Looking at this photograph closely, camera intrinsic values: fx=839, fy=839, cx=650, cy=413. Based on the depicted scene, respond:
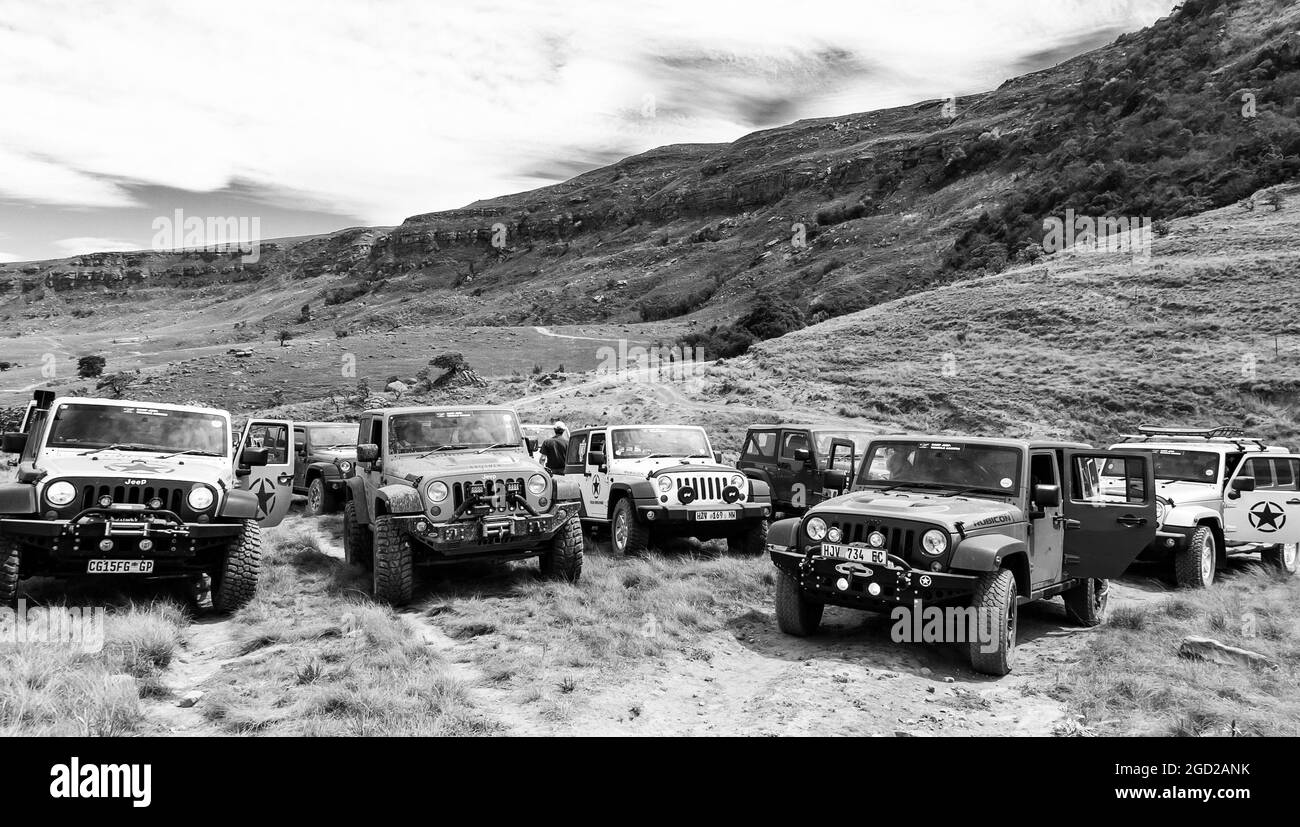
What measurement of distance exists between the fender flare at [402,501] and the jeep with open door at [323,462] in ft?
22.0

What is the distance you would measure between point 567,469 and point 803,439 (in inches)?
157

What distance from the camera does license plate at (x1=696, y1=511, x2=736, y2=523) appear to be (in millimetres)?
11234

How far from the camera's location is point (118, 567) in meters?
7.19

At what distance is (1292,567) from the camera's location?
37.2 ft

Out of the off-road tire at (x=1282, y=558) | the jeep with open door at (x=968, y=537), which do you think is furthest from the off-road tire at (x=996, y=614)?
the off-road tire at (x=1282, y=558)

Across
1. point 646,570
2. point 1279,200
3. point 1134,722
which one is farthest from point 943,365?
point 1134,722

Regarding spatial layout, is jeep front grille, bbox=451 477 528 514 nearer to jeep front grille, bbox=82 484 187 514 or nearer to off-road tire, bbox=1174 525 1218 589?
jeep front grille, bbox=82 484 187 514

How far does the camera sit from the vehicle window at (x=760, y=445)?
1469cm

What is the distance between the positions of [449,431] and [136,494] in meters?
3.40

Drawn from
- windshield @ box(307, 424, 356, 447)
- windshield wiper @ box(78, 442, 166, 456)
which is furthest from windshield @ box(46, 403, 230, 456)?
windshield @ box(307, 424, 356, 447)

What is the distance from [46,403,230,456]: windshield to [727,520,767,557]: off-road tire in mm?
6776

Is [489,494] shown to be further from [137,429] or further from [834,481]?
[137,429]
